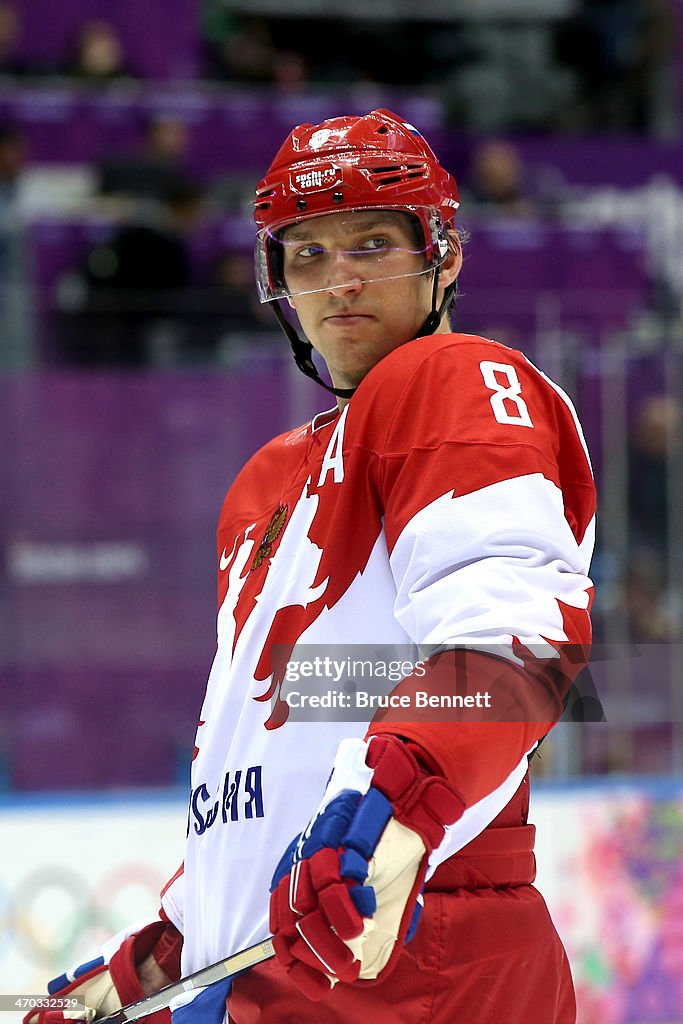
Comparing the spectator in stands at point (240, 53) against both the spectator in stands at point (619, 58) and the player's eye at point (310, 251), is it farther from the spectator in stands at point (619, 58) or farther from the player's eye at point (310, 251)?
the player's eye at point (310, 251)

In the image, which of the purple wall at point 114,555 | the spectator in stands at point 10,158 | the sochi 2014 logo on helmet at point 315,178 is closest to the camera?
the sochi 2014 logo on helmet at point 315,178

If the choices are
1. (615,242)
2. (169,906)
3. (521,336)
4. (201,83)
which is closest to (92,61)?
(201,83)

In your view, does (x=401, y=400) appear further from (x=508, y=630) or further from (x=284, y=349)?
(x=284, y=349)

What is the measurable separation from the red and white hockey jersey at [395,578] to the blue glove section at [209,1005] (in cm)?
3

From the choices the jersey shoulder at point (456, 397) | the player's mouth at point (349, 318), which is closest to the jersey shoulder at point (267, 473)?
the player's mouth at point (349, 318)

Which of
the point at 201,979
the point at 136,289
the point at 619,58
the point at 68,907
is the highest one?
the point at 619,58

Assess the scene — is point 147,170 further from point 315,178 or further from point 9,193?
point 315,178

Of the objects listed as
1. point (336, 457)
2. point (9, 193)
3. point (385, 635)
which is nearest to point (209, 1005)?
point (385, 635)

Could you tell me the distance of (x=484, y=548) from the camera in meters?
1.06

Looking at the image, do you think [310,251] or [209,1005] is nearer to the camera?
[209,1005]

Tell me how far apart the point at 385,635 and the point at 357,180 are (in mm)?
453

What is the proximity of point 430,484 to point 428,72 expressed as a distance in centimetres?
746

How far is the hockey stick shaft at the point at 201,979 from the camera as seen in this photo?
1.11 metres

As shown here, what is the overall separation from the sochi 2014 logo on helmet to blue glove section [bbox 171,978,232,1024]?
74 cm
